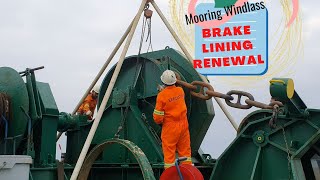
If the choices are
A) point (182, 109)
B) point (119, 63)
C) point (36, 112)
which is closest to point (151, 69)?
point (119, 63)

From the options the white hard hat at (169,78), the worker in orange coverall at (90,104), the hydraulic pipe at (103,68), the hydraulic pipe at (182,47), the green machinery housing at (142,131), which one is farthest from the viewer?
the worker in orange coverall at (90,104)

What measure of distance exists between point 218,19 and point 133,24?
3.83 ft

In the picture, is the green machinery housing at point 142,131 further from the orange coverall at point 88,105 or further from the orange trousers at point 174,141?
the orange coverall at point 88,105

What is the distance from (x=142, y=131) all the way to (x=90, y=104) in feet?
6.31

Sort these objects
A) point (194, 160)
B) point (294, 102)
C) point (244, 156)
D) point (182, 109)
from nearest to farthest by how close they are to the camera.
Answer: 1. point (294, 102)
2. point (244, 156)
3. point (182, 109)
4. point (194, 160)

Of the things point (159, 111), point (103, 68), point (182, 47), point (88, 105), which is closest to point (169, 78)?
point (159, 111)

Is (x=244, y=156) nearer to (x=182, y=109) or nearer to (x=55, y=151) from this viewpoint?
(x=182, y=109)

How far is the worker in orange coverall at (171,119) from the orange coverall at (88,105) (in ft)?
7.70

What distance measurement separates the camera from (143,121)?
242 inches

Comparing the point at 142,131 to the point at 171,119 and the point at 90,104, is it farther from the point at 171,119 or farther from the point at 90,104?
the point at 90,104

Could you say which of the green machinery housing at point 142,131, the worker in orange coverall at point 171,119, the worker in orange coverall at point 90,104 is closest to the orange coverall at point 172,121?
the worker in orange coverall at point 171,119

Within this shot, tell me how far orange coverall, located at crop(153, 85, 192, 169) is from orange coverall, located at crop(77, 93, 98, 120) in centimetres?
235

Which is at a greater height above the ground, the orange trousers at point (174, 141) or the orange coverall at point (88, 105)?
the orange coverall at point (88, 105)

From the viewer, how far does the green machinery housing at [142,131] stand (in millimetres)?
4672
